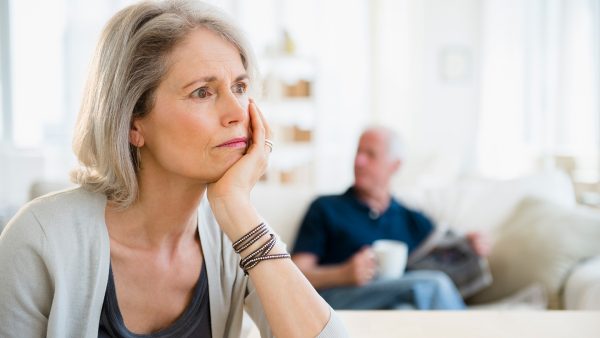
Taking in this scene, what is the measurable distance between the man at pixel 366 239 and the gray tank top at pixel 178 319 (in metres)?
1.09

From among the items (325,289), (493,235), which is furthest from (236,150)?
(493,235)

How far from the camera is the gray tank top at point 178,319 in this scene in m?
1.11

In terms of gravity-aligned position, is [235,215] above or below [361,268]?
above

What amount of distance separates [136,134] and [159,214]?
161mm

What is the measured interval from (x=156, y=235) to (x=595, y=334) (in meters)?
0.84

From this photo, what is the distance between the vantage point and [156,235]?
124 cm

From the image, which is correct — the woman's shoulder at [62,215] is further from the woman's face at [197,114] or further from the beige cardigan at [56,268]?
the woman's face at [197,114]

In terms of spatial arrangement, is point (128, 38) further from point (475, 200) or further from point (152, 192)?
point (475, 200)

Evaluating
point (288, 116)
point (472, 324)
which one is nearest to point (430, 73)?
point (288, 116)

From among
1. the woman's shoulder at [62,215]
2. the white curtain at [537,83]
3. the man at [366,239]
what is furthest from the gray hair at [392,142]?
the white curtain at [537,83]

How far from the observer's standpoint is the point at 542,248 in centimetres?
246

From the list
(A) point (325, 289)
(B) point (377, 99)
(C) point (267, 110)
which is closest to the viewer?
(A) point (325, 289)

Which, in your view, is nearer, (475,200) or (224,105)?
(224,105)

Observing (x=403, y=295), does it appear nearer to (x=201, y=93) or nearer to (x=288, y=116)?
(x=201, y=93)
